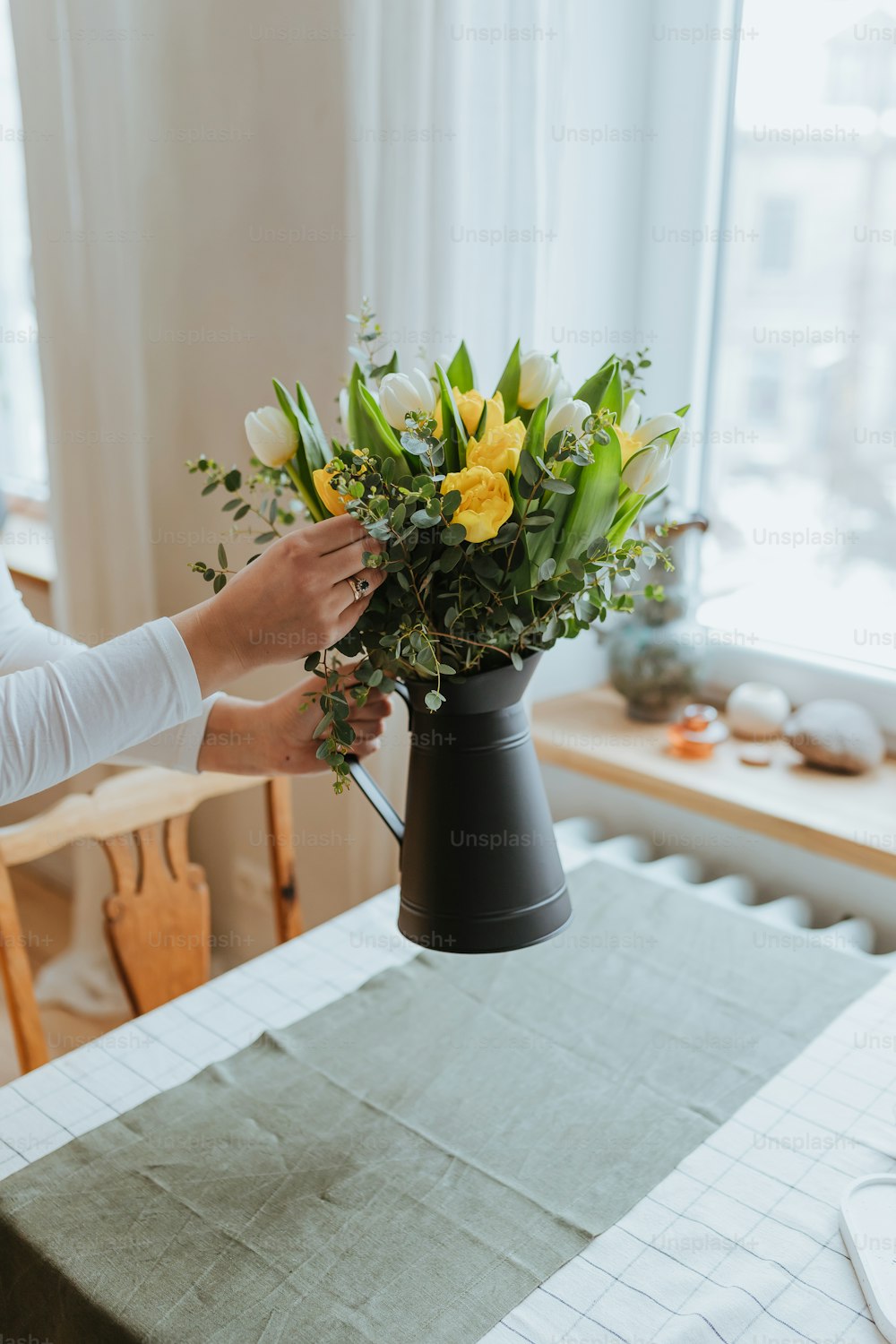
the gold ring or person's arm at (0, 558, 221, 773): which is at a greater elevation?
the gold ring

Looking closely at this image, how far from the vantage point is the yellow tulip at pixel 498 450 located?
84 centimetres

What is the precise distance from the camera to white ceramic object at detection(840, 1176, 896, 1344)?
811 mm

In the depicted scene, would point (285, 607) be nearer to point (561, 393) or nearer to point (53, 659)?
point (561, 393)

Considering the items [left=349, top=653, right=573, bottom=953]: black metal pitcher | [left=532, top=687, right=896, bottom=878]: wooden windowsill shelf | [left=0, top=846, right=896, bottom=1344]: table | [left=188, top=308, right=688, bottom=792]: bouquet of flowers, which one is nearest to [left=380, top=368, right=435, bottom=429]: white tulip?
[left=188, top=308, right=688, bottom=792]: bouquet of flowers

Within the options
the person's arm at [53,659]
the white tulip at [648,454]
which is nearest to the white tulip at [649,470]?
the white tulip at [648,454]

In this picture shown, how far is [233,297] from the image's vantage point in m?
1.92

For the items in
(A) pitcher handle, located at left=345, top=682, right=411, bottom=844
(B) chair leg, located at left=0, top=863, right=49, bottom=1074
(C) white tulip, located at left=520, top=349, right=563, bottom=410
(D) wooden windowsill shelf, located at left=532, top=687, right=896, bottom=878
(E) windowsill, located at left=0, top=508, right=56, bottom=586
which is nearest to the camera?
(C) white tulip, located at left=520, top=349, right=563, bottom=410

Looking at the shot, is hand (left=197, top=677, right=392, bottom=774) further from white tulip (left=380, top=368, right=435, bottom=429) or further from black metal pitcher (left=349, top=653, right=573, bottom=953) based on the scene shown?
white tulip (left=380, top=368, right=435, bottom=429)

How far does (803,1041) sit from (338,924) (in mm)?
530

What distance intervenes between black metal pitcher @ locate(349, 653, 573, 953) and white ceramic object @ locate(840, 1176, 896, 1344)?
31 cm

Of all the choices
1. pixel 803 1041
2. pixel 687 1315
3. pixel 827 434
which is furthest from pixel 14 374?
pixel 687 1315

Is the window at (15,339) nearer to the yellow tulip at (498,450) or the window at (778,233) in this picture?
the window at (778,233)

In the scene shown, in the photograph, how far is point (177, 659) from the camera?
905 mm

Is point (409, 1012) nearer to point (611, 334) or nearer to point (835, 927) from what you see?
point (835, 927)
